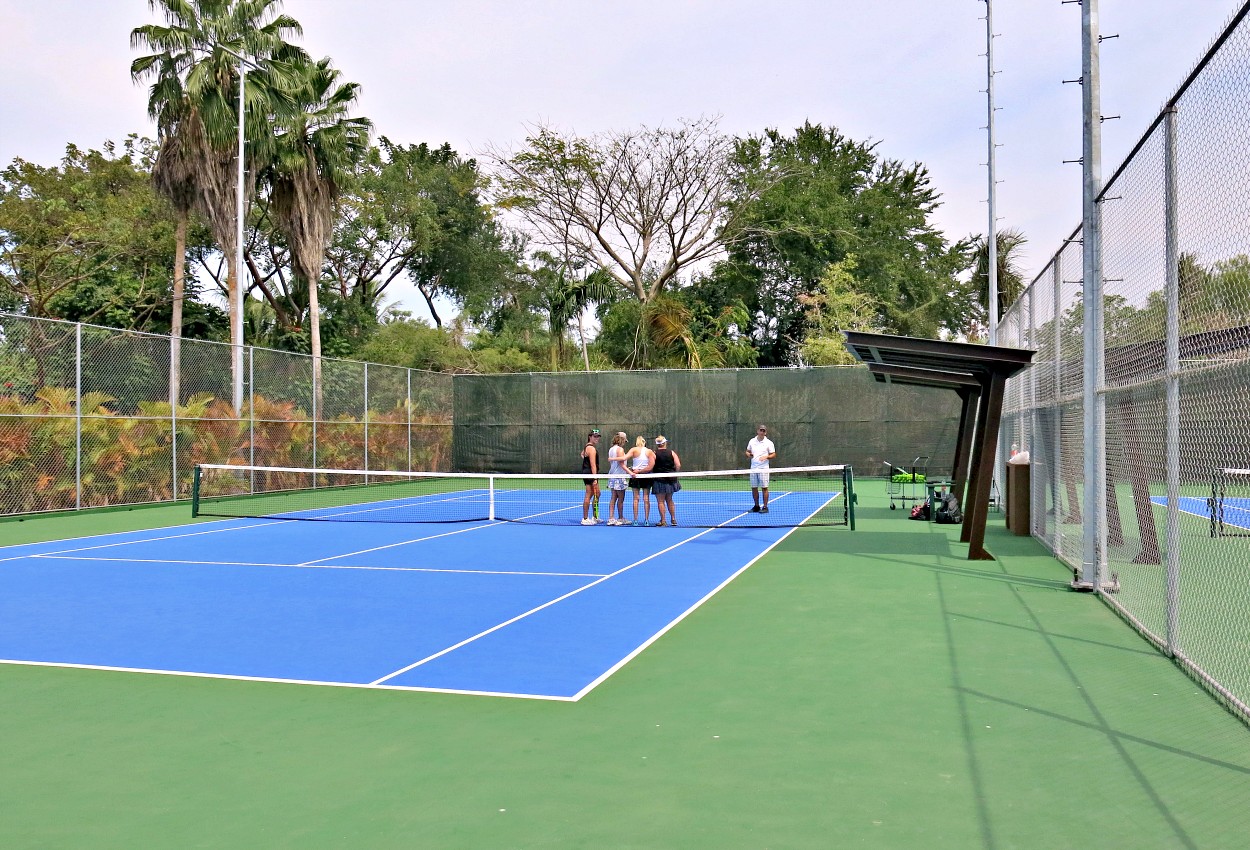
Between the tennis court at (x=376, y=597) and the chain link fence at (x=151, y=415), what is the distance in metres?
3.38

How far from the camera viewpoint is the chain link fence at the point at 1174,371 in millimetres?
5656

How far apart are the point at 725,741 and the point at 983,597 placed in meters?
5.27

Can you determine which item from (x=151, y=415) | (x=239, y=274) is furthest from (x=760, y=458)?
(x=239, y=274)

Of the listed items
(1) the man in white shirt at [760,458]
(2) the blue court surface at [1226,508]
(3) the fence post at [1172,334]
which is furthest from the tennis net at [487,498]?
(3) the fence post at [1172,334]

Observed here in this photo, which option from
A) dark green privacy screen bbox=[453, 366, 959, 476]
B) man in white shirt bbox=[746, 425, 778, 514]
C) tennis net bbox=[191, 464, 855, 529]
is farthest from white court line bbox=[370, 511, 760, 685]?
dark green privacy screen bbox=[453, 366, 959, 476]

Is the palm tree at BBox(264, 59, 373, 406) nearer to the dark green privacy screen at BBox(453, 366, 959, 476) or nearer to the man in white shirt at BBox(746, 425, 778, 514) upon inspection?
the dark green privacy screen at BBox(453, 366, 959, 476)

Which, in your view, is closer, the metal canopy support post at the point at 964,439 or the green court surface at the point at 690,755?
the green court surface at the point at 690,755

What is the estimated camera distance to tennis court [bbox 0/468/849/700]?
24.5ft

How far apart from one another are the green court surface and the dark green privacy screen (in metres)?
21.3

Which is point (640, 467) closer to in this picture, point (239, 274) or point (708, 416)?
point (708, 416)

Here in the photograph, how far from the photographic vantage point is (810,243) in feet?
143

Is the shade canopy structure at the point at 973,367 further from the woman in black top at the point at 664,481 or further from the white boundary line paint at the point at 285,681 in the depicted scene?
the white boundary line paint at the point at 285,681

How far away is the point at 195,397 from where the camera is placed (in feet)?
73.9

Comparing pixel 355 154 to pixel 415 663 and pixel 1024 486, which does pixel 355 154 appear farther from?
pixel 415 663
